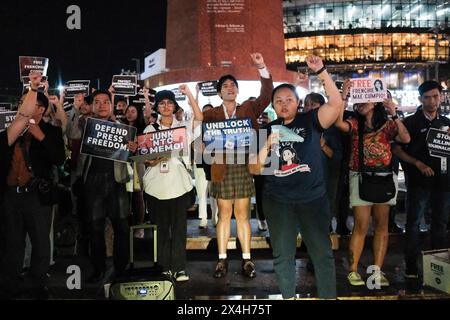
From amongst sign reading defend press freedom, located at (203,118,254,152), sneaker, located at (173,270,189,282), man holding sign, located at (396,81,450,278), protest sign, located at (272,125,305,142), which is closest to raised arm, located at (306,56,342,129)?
protest sign, located at (272,125,305,142)

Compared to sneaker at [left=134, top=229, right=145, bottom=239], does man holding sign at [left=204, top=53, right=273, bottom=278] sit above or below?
above

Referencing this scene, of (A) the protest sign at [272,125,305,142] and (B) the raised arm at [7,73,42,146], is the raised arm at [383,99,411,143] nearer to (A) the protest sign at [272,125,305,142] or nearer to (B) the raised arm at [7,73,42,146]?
(A) the protest sign at [272,125,305,142]

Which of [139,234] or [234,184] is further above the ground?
[234,184]

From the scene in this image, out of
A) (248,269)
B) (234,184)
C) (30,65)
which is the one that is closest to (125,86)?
(30,65)

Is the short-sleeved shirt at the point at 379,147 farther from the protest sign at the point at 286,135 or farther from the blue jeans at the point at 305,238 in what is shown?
the protest sign at the point at 286,135

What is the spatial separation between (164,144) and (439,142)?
3285 millimetres

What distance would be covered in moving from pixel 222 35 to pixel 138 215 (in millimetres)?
17656

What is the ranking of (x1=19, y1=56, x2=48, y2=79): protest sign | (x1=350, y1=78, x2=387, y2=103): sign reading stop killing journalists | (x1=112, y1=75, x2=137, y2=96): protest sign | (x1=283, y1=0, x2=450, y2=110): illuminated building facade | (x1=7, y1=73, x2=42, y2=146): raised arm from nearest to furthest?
(x1=7, y1=73, x2=42, y2=146): raised arm
(x1=350, y1=78, x2=387, y2=103): sign reading stop killing journalists
(x1=19, y1=56, x2=48, y2=79): protest sign
(x1=112, y1=75, x2=137, y2=96): protest sign
(x1=283, y1=0, x2=450, y2=110): illuminated building facade

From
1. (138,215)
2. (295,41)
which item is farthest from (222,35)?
(295,41)

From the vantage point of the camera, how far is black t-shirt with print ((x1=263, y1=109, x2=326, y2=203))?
11.9 feet

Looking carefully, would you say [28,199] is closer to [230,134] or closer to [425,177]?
[230,134]

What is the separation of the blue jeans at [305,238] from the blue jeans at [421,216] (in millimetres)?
1942

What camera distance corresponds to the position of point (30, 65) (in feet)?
21.8
